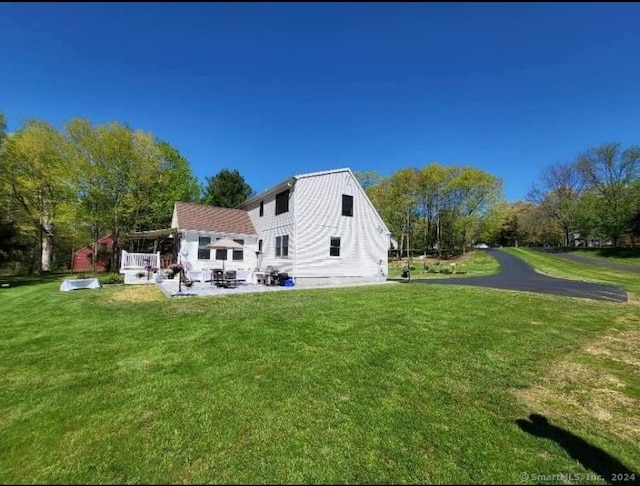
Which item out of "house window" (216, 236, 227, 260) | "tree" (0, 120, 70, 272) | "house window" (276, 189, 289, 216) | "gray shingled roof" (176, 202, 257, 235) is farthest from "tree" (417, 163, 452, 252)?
"tree" (0, 120, 70, 272)

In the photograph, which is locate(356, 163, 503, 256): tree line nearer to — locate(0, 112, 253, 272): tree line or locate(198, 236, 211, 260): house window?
locate(198, 236, 211, 260): house window

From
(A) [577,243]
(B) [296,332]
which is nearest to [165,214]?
(B) [296,332]

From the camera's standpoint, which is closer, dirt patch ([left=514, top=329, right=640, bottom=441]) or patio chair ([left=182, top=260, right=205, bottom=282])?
dirt patch ([left=514, top=329, right=640, bottom=441])

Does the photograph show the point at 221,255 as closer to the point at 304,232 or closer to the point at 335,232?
the point at 304,232

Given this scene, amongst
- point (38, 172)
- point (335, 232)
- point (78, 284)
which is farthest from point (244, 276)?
point (38, 172)

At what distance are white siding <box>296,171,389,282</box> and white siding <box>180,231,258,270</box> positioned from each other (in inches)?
148

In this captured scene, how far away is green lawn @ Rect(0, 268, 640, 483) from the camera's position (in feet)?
9.08

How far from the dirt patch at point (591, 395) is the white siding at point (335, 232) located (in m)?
12.0

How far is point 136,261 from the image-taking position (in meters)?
17.2

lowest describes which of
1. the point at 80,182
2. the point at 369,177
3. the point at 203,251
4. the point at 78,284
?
the point at 78,284

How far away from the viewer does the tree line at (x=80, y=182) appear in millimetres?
23578

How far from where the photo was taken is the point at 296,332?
662 centimetres

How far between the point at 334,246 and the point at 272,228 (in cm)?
399

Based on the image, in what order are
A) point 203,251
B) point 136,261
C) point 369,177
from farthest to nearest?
1. point 369,177
2. point 203,251
3. point 136,261
